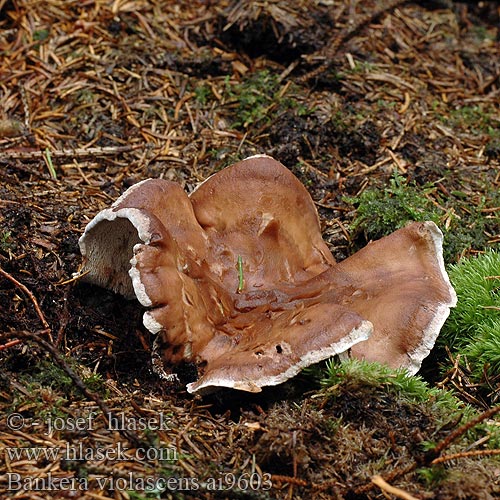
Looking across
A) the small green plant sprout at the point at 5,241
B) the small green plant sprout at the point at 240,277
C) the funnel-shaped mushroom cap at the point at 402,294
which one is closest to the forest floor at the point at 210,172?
the small green plant sprout at the point at 5,241

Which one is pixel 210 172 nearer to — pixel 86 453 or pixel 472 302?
pixel 472 302

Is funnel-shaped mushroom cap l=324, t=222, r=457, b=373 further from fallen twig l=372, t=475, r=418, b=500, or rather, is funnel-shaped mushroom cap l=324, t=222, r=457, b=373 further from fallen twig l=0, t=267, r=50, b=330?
fallen twig l=0, t=267, r=50, b=330

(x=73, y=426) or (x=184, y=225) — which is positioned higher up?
(x=184, y=225)

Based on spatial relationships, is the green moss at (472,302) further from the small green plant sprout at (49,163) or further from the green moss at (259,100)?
the small green plant sprout at (49,163)

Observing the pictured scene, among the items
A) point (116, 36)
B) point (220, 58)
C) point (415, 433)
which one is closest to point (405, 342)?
point (415, 433)

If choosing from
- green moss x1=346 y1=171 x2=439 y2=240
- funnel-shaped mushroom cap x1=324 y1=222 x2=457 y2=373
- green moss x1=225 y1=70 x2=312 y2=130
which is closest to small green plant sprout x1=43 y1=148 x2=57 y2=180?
green moss x1=225 y1=70 x2=312 y2=130

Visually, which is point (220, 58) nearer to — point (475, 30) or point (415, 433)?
point (475, 30)

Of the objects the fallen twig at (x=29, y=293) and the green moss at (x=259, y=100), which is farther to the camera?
the green moss at (x=259, y=100)
